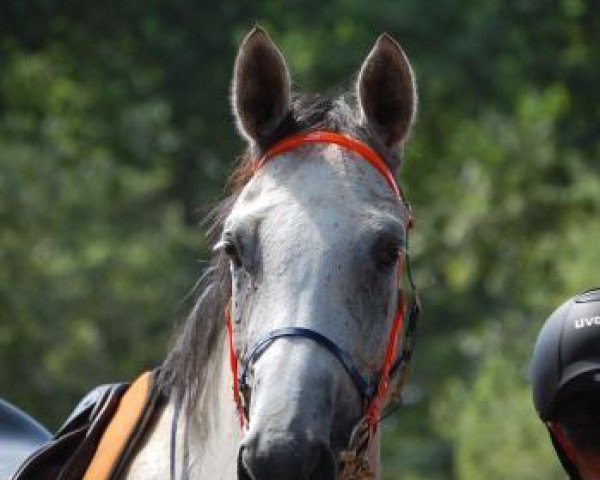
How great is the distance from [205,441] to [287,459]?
2.23 ft

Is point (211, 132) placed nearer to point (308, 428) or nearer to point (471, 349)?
point (471, 349)

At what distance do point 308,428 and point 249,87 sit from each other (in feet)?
3.92

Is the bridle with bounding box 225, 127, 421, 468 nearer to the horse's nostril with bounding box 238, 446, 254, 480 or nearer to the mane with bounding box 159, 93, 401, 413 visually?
the mane with bounding box 159, 93, 401, 413

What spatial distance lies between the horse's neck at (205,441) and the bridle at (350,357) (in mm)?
123

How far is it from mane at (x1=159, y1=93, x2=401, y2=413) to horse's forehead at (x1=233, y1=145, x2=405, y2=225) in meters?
0.13

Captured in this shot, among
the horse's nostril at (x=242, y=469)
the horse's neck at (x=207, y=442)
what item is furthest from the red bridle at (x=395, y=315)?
the horse's nostril at (x=242, y=469)

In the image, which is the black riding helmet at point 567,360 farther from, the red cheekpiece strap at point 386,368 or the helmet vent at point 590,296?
the red cheekpiece strap at point 386,368

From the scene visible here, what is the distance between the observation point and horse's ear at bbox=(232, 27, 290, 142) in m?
5.76

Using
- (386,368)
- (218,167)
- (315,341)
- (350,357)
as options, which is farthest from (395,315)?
(218,167)

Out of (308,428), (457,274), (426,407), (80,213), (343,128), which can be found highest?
(343,128)

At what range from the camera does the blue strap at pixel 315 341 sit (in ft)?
17.2

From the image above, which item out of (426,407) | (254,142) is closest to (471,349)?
(426,407)

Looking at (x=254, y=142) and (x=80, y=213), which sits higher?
(x=254, y=142)

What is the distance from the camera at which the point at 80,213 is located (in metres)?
29.5
